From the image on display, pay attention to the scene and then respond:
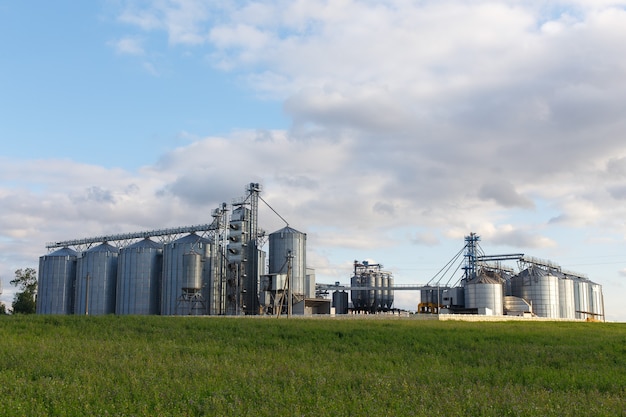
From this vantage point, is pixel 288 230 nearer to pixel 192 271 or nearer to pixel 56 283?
pixel 192 271

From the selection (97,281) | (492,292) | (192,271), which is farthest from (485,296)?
(97,281)

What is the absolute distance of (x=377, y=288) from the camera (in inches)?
4550

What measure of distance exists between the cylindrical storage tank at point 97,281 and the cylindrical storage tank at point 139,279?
270 centimetres

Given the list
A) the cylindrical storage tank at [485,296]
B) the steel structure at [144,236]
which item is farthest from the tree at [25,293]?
the cylindrical storage tank at [485,296]

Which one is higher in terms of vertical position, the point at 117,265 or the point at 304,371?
the point at 117,265

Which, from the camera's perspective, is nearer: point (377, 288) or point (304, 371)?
point (304, 371)

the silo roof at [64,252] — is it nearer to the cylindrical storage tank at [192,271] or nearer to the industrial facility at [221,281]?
the industrial facility at [221,281]

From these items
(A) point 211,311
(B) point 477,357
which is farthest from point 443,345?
(A) point 211,311

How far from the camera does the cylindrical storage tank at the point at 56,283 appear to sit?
4237 inches

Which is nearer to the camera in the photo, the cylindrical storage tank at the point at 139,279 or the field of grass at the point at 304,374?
the field of grass at the point at 304,374

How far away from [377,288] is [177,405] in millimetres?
98796

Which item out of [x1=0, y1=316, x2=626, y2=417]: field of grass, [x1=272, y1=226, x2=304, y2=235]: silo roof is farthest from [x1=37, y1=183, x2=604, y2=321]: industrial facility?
[x1=0, y1=316, x2=626, y2=417]: field of grass

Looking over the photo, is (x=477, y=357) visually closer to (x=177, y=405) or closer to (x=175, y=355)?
(x=175, y=355)

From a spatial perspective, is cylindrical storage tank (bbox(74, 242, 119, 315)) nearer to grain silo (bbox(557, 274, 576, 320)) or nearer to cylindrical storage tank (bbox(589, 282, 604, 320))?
grain silo (bbox(557, 274, 576, 320))
